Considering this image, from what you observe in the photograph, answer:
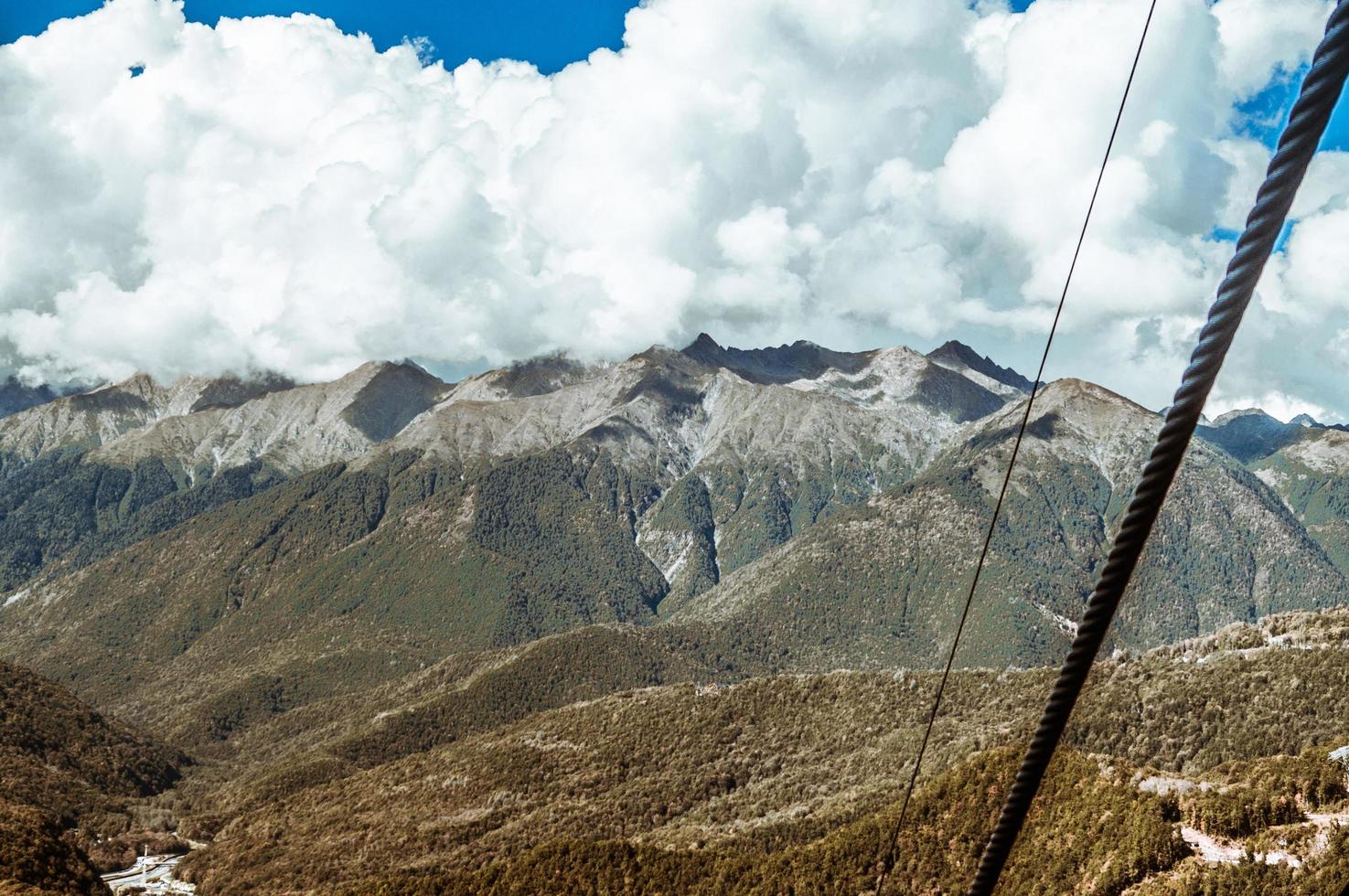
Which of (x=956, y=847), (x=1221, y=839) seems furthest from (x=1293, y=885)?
(x=956, y=847)

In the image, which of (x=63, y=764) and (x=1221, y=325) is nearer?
(x=1221, y=325)

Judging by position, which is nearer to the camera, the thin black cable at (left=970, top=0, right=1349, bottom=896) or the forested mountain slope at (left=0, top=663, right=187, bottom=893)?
the thin black cable at (left=970, top=0, right=1349, bottom=896)

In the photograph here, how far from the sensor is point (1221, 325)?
3.91 m

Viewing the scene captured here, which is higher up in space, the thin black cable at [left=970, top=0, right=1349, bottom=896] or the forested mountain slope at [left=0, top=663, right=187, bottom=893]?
the thin black cable at [left=970, top=0, right=1349, bottom=896]

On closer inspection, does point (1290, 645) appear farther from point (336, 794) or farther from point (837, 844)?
point (336, 794)

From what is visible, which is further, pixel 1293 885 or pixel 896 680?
pixel 896 680

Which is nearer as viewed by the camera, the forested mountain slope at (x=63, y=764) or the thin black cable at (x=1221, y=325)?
the thin black cable at (x=1221, y=325)

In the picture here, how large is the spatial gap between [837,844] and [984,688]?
61.0m

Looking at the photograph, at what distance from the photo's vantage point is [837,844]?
1976 inches

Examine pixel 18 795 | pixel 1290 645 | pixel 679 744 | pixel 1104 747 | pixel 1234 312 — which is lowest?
pixel 18 795

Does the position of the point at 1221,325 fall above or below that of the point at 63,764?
above

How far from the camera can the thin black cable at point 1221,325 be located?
3654 millimetres

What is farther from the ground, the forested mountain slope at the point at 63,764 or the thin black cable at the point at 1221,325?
the thin black cable at the point at 1221,325

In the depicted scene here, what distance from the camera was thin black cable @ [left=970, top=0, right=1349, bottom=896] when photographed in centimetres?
365
